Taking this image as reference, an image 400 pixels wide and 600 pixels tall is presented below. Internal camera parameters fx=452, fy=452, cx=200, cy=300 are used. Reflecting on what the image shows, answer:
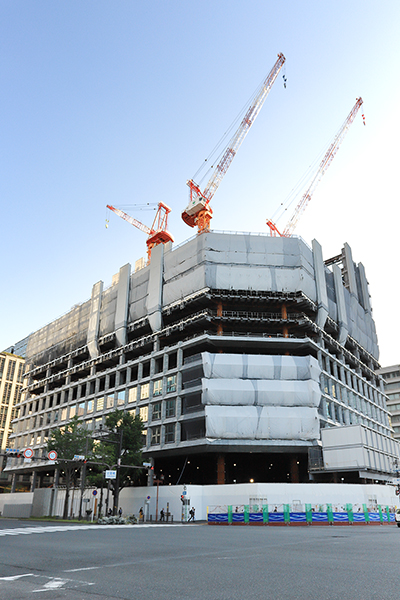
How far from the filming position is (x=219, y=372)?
207 feet

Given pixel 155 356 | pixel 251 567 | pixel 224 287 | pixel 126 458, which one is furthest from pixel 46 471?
pixel 251 567

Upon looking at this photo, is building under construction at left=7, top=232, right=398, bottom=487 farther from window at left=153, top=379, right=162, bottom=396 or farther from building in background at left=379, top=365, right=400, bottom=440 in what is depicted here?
building in background at left=379, top=365, right=400, bottom=440

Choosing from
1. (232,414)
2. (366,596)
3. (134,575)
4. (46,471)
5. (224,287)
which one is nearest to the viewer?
(366,596)

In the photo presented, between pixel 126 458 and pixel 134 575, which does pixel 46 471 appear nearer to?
pixel 126 458

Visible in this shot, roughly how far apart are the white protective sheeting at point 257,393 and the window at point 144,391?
14166mm

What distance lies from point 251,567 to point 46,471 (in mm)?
97458

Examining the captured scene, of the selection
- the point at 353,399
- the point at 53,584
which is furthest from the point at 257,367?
the point at 53,584

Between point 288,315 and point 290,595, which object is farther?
point 288,315

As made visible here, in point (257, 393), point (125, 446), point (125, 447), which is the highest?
point (257, 393)

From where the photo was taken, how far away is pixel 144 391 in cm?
7312

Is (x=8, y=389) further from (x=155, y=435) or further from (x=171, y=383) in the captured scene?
(x=171, y=383)

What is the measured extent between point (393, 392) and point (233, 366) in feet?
259

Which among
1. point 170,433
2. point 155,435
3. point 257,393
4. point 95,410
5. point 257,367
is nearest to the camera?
point 257,393

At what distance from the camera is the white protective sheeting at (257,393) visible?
61656 mm
